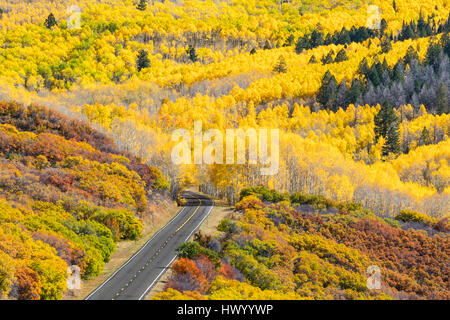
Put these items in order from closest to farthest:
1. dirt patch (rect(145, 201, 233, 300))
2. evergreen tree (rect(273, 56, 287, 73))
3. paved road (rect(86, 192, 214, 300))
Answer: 1. dirt patch (rect(145, 201, 233, 300))
2. paved road (rect(86, 192, 214, 300))
3. evergreen tree (rect(273, 56, 287, 73))

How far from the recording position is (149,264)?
45438 millimetres

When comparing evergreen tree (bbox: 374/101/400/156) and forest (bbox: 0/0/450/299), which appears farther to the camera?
evergreen tree (bbox: 374/101/400/156)

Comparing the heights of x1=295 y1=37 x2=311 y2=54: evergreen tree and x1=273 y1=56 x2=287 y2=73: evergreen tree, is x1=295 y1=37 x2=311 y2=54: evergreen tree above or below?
above

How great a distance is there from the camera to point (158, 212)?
6762 cm

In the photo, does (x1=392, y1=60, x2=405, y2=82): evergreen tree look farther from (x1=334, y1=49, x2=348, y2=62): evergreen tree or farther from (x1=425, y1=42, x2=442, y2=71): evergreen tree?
(x1=334, y1=49, x2=348, y2=62): evergreen tree

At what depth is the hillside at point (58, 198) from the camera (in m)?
36.9

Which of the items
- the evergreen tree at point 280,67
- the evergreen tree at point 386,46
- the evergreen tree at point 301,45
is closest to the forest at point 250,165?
the evergreen tree at point 301,45

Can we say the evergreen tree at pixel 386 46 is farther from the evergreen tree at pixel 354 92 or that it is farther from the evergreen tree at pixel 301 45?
the evergreen tree at pixel 354 92

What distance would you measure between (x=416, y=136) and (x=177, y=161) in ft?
202

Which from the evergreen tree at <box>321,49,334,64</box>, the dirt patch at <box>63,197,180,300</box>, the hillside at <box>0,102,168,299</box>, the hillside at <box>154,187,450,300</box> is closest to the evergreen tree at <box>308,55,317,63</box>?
the evergreen tree at <box>321,49,334,64</box>

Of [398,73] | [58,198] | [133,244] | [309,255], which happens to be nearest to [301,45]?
[398,73]

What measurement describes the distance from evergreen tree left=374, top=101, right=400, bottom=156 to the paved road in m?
63.4

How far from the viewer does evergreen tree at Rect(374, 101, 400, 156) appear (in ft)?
385

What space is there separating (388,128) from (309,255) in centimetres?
8249
